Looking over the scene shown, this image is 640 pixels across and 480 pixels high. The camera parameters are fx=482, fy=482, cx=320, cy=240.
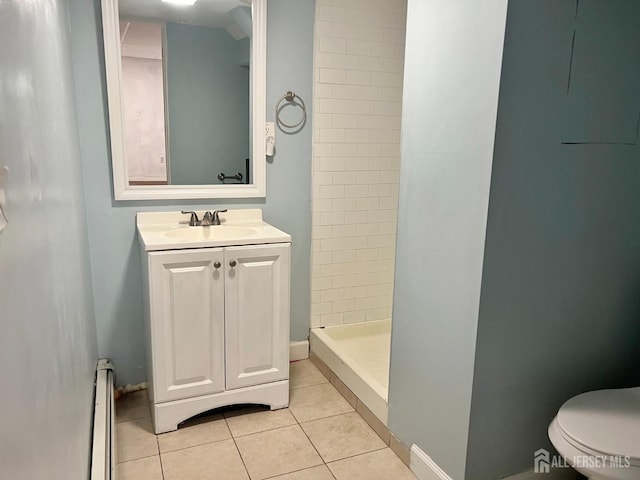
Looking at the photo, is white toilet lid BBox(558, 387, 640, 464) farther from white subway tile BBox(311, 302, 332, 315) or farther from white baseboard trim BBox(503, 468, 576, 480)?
white subway tile BBox(311, 302, 332, 315)

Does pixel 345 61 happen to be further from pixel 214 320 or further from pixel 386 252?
pixel 214 320

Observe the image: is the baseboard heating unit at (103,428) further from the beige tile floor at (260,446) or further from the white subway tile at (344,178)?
the white subway tile at (344,178)

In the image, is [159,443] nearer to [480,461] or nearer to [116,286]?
[116,286]

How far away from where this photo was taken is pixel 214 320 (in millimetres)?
2266

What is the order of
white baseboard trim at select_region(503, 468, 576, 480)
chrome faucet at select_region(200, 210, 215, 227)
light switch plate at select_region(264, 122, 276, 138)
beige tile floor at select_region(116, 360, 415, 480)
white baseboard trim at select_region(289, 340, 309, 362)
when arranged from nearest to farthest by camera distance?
white baseboard trim at select_region(503, 468, 576, 480) → beige tile floor at select_region(116, 360, 415, 480) → chrome faucet at select_region(200, 210, 215, 227) → light switch plate at select_region(264, 122, 276, 138) → white baseboard trim at select_region(289, 340, 309, 362)

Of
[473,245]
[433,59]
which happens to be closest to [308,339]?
[473,245]

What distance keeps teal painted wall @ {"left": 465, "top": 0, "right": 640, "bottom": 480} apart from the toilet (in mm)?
179

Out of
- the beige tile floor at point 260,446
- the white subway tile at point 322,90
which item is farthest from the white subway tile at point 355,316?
the white subway tile at point 322,90

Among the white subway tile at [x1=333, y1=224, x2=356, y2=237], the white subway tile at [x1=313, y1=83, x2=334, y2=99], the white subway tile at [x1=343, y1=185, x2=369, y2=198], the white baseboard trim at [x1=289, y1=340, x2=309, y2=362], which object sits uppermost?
the white subway tile at [x1=313, y1=83, x2=334, y2=99]

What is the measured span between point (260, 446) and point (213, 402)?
1.07 feet

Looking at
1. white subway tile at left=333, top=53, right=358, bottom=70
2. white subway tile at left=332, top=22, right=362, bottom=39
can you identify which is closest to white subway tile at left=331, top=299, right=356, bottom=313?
white subway tile at left=333, top=53, right=358, bottom=70

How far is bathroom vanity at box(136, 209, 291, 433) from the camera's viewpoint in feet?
7.11

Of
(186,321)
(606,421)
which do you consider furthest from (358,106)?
(606,421)

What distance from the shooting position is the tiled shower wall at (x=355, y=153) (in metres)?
2.81
